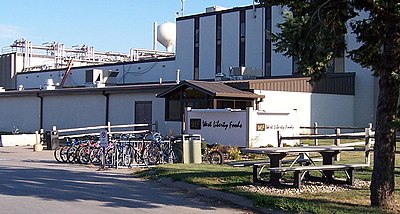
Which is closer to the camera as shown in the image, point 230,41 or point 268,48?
point 268,48

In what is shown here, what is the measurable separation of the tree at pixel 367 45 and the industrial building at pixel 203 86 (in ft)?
49.6

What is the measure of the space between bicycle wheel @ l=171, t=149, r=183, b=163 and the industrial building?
5.92 meters

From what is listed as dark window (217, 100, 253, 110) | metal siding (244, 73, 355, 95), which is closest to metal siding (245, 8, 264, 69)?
metal siding (244, 73, 355, 95)

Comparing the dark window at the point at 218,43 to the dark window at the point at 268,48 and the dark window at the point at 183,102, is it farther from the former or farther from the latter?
the dark window at the point at 183,102

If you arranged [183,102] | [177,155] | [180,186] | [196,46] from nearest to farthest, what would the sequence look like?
[180,186] → [177,155] → [183,102] → [196,46]

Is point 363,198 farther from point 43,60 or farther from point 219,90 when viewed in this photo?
point 43,60

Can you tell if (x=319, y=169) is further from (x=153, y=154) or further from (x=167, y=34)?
(x=167, y=34)

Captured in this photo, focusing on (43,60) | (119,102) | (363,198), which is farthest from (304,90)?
(43,60)

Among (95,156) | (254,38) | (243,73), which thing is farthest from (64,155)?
(254,38)

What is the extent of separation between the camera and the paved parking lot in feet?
39.0

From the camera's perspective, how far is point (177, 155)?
22250 millimetres

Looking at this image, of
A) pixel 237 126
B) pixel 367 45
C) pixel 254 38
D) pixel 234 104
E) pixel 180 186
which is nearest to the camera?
pixel 367 45

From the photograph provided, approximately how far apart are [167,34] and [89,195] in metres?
51.6

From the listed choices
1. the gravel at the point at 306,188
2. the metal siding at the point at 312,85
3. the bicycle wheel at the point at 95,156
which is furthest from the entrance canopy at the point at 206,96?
the gravel at the point at 306,188
